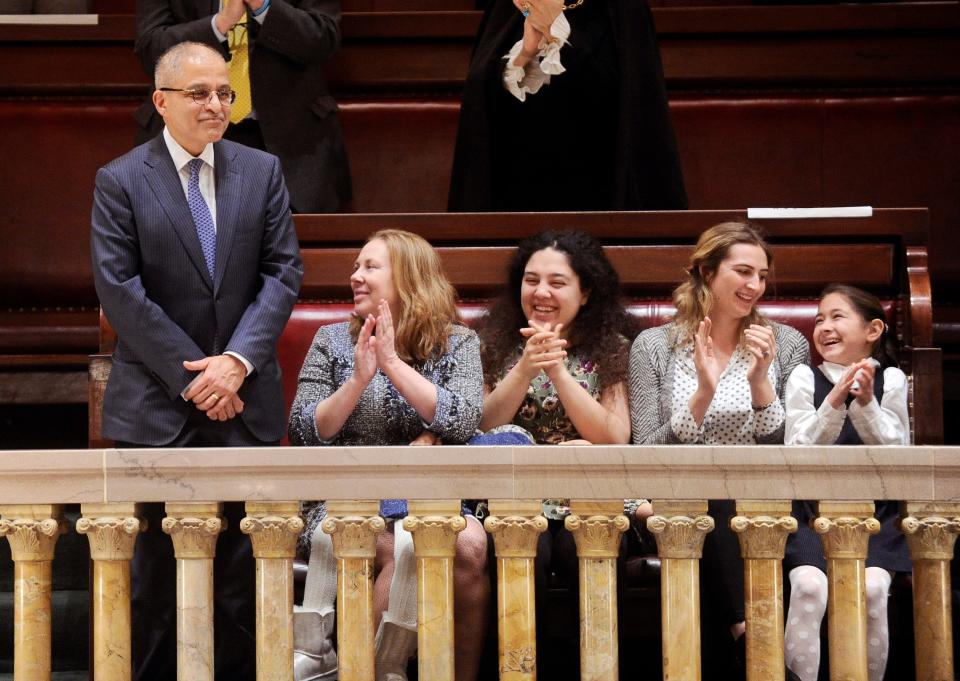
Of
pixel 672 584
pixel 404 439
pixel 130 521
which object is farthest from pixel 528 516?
pixel 404 439

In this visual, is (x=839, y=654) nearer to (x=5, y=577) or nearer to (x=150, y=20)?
(x=5, y=577)

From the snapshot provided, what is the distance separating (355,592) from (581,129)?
184cm

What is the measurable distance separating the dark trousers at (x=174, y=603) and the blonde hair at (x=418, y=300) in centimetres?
52

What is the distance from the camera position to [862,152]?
13.3 ft

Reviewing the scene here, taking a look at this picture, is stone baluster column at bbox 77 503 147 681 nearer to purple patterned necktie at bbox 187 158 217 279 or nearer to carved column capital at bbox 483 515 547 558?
carved column capital at bbox 483 515 547 558

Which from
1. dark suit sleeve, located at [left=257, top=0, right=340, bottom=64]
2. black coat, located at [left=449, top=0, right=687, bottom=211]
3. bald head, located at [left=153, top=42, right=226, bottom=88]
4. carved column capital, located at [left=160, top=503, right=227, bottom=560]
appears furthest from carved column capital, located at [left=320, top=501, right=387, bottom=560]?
dark suit sleeve, located at [left=257, top=0, right=340, bottom=64]

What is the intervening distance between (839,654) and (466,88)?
199 cm

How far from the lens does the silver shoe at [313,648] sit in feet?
7.38

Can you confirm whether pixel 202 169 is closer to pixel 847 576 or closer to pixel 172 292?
pixel 172 292

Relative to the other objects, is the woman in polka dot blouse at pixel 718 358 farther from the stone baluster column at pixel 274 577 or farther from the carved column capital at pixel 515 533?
the stone baluster column at pixel 274 577

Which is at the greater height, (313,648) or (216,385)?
(216,385)

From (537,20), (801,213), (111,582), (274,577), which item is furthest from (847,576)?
(537,20)

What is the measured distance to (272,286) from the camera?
8.24 ft

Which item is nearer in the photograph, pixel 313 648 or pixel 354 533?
pixel 354 533
